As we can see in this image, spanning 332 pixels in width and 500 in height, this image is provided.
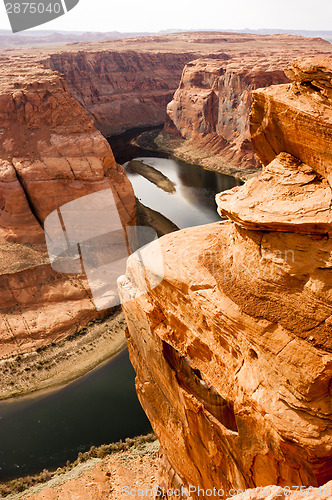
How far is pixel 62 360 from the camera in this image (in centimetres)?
1978

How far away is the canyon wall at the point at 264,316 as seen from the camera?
5.87m

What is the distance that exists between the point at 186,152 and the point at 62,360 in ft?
120

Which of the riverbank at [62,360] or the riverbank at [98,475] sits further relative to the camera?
the riverbank at [62,360]

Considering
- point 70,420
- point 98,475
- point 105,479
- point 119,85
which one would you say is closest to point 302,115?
point 105,479

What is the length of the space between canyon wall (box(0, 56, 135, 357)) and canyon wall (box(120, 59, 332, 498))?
566 inches

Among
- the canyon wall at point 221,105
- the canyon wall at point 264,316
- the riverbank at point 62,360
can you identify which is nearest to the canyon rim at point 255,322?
the canyon wall at point 264,316

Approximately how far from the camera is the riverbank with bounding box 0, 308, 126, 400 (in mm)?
18719

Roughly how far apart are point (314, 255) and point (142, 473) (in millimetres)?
10874

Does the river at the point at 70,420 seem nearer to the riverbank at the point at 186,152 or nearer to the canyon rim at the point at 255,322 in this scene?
the canyon rim at the point at 255,322

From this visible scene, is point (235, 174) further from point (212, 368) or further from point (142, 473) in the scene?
point (212, 368)

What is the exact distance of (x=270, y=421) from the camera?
19.8 ft

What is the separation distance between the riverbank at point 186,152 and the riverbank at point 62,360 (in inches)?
1024

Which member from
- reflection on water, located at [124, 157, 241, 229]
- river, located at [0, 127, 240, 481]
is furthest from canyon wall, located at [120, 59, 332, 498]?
reflection on water, located at [124, 157, 241, 229]

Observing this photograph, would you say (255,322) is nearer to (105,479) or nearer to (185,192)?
(105,479)
